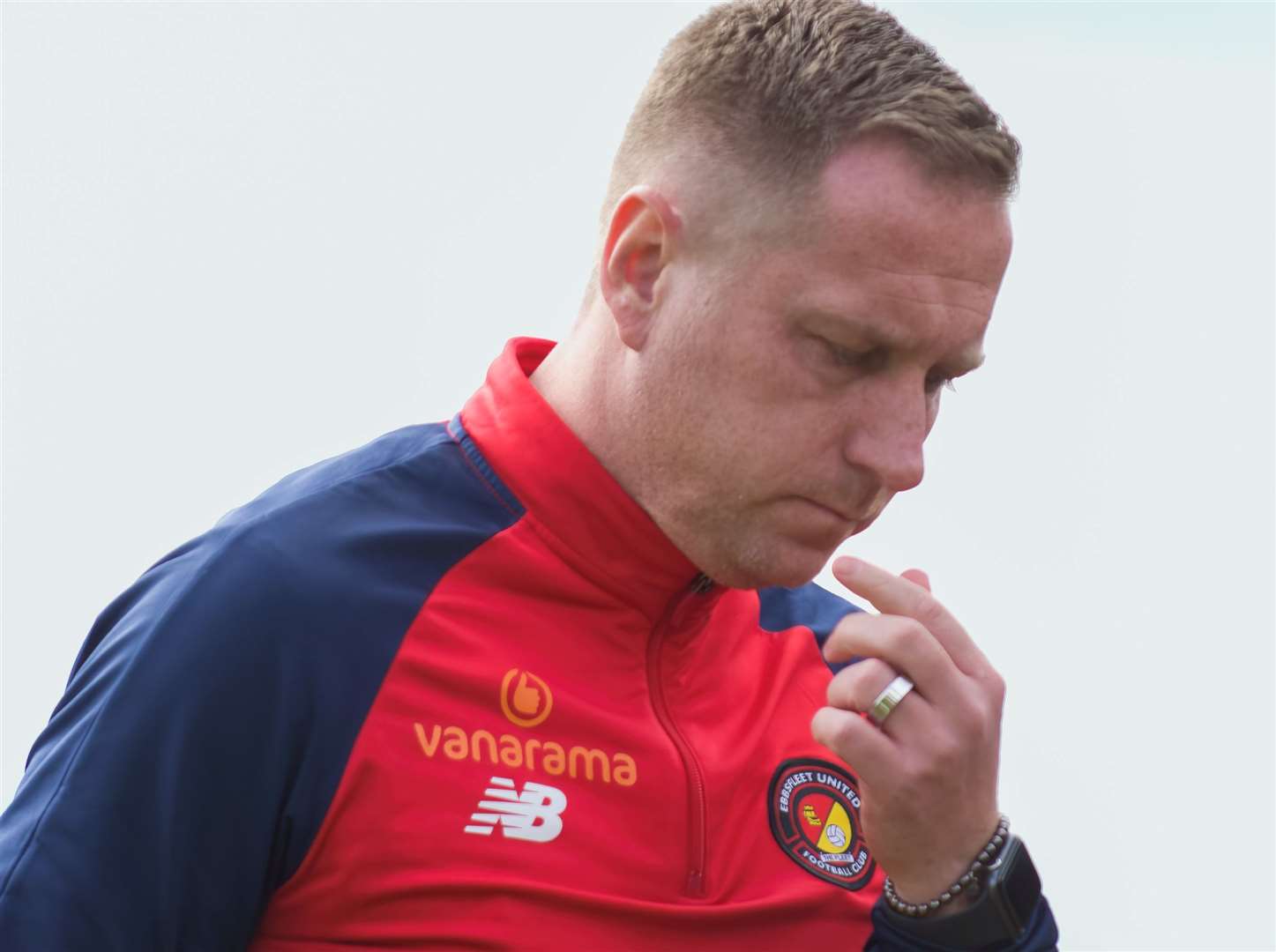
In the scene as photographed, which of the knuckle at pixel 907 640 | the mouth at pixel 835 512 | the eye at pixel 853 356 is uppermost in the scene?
the eye at pixel 853 356

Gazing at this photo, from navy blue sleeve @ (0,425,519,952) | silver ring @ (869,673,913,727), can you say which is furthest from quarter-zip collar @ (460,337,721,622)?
silver ring @ (869,673,913,727)

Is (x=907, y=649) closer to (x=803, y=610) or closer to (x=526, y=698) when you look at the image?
(x=526, y=698)

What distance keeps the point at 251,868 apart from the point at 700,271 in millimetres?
761

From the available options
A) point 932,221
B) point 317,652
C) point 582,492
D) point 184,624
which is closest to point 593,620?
point 582,492

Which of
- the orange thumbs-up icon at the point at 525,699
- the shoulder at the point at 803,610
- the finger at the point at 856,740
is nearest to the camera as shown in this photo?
the finger at the point at 856,740

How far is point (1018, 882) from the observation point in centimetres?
162

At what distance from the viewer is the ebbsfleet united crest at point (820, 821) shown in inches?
69.2

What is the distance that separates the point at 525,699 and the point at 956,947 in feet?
1.74

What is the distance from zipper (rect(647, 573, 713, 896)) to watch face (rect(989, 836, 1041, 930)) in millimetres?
315

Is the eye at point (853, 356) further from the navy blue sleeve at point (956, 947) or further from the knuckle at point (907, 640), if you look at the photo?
the navy blue sleeve at point (956, 947)

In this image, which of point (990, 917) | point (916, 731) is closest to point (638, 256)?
point (916, 731)

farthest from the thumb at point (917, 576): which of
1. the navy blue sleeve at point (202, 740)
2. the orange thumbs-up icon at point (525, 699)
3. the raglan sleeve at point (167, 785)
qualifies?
the raglan sleeve at point (167, 785)

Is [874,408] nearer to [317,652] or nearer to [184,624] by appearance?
[317,652]

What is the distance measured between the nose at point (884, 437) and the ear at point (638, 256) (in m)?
0.26
